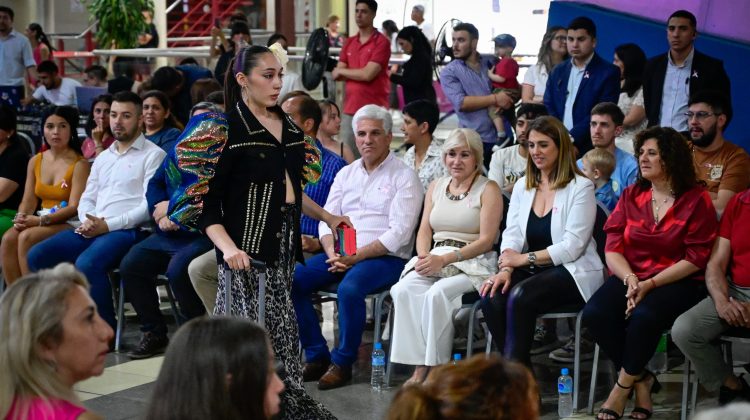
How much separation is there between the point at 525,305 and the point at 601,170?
Answer: 3.87 ft

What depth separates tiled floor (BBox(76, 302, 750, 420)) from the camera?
532 cm

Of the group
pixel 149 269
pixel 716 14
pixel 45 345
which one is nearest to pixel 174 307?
pixel 149 269

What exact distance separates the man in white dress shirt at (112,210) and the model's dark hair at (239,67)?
2497mm

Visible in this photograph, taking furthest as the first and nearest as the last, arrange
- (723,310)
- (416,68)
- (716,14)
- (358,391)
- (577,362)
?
(416,68)
(716,14)
(358,391)
(577,362)
(723,310)

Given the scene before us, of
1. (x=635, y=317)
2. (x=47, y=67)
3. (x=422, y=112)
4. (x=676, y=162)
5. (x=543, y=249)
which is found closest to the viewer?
(x=635, y=317)

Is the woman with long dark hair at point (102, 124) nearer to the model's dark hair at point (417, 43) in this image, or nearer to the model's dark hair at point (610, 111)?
the model's dark hair at point (417, 43)

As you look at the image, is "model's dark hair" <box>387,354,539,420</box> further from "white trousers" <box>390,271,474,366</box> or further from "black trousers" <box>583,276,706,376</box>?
"white trousers" <box>390,271,474,366</box>

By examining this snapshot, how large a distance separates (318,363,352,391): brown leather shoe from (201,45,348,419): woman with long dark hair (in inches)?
49.9

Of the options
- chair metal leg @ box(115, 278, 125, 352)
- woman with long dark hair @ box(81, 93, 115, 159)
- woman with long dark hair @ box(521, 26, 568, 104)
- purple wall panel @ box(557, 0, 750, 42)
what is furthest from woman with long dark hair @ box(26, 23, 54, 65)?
chair metal leg @ box(115, 278, 125, 352)

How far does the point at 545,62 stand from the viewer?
350 inches

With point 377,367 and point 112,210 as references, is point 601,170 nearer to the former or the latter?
point 377,367

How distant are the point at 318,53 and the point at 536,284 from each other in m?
4.34

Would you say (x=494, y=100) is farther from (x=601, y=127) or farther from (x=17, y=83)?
(x=17, y=83)

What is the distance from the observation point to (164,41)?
795 inches
